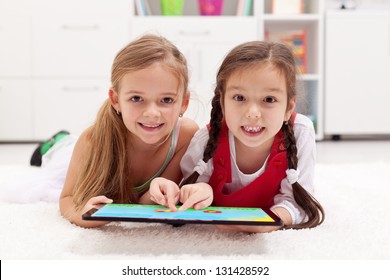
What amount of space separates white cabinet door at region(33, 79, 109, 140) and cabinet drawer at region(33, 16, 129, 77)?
5cm

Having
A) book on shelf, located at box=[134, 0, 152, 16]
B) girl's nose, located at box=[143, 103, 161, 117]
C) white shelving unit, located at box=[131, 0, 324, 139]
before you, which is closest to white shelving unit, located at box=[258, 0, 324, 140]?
white shelving unit, located at box=[131, 0, 324, 139]

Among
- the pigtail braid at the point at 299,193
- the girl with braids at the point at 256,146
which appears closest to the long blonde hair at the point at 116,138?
the girl with braids at the point at 256,146

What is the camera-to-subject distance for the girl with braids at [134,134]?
3.07 feet

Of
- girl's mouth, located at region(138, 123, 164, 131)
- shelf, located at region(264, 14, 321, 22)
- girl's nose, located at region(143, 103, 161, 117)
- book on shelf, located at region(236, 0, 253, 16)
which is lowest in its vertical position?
girl's mouth, located at region(138, 123, 164, 131)

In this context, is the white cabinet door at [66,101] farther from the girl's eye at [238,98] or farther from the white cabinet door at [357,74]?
the girl's eye at [238,98]

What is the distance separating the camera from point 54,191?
1238 mm

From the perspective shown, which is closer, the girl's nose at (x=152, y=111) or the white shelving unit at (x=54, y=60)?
the girl's nose at (x=152, y=111)

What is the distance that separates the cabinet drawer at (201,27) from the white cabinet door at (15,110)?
0.69 metres

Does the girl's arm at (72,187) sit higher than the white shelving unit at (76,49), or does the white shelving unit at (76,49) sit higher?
the white shelving unit at (76,49)

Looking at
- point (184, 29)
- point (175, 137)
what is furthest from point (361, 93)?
point (175, 137)

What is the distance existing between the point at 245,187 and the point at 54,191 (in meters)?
0.53

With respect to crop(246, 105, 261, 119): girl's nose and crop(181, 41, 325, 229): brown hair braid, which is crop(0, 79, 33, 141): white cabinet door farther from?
crop(246, 105, 261, 119): girl's nose

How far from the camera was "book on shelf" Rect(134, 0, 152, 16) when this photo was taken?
2.68 m

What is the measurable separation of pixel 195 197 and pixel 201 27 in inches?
76.7
